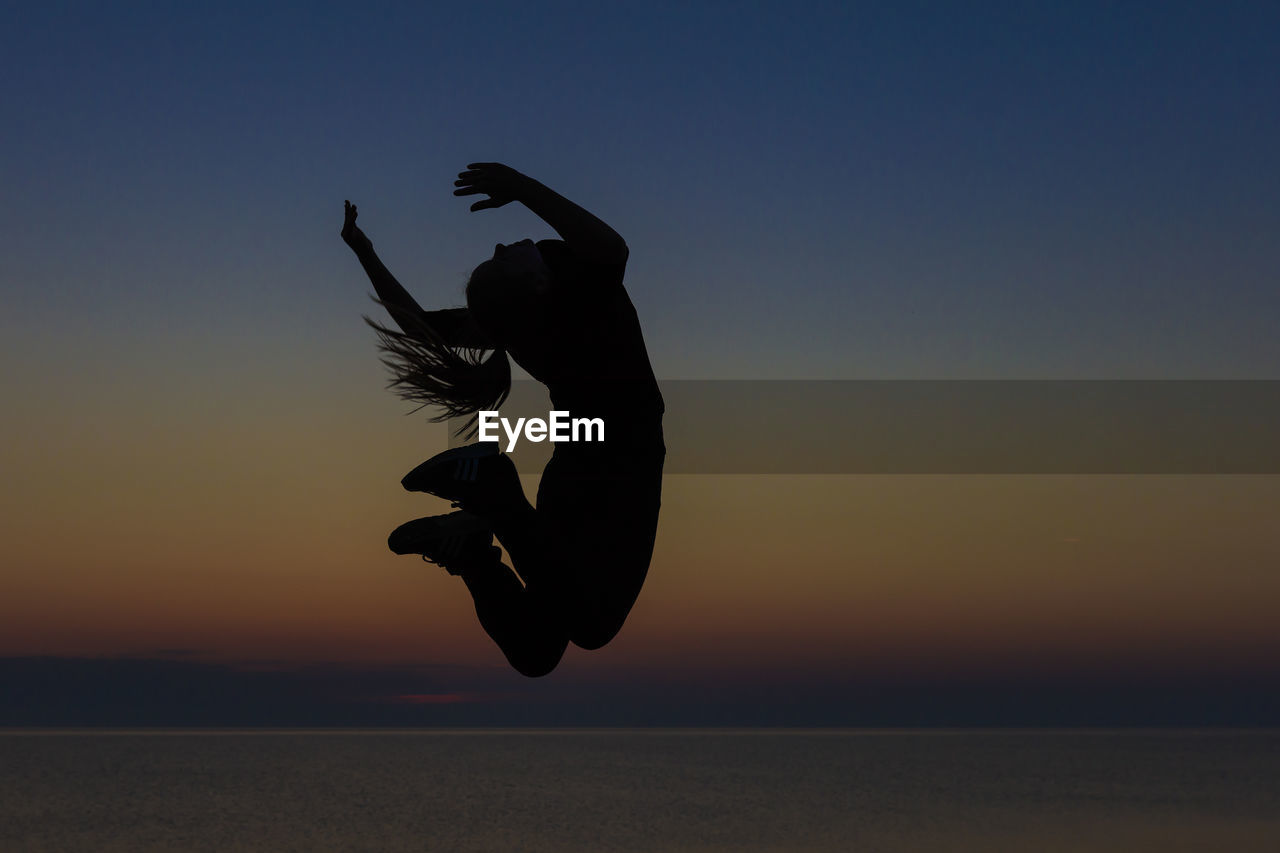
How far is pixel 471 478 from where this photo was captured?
349 centimetres

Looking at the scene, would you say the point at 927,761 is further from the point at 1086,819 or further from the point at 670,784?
the point at 670,784

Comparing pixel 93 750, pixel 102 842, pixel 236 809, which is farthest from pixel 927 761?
pixel 93 750

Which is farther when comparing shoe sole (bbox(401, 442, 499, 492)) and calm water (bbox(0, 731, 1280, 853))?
calm water (bbox(0, 731, 1280, 853))

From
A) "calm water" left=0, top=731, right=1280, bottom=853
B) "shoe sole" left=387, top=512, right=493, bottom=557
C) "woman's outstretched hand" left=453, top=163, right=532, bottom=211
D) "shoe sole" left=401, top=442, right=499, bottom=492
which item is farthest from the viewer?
"calm water" left=0, top=731, right=1280, bottom=853

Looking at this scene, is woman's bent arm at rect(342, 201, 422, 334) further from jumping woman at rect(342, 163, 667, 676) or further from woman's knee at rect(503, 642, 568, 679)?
woman's knee at rect(503, 642, 568, 679)

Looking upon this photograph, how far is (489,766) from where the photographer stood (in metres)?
172

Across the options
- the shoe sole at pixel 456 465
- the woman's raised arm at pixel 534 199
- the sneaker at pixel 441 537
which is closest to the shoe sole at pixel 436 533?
the sneaker at pixel 441 537

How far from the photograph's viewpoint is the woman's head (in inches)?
140

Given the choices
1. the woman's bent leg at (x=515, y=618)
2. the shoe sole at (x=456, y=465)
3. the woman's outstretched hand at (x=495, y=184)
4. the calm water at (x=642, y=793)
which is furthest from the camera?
the calm water at (x=642, y=793)

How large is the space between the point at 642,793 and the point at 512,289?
175600mm

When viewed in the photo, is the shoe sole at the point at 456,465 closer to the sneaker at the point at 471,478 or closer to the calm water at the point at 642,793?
the sneaker at the point at 471,478

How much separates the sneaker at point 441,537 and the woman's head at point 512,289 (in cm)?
68

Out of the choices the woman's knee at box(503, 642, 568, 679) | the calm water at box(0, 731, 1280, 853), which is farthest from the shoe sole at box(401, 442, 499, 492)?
the calm water at box(0, 731, 1280, 853)

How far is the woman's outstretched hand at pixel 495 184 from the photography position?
3.16m
